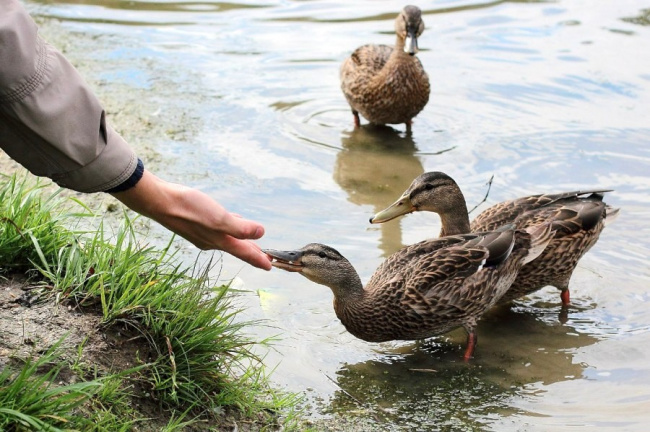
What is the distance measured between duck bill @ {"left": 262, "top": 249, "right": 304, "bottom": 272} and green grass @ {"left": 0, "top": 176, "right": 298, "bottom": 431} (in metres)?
0.75

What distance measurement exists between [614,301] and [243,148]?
3376 millimetres

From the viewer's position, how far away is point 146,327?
159 inches

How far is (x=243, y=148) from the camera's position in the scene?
7.94 m

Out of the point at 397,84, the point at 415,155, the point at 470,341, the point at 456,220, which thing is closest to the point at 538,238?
the point at 456,220

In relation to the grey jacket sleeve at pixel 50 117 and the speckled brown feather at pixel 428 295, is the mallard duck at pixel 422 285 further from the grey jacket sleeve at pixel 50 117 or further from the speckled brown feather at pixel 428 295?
the grey jacket sleeve at pixel 50 117

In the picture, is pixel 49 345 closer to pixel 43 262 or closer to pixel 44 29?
pixel 43 262

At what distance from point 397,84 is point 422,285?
342 centimetres

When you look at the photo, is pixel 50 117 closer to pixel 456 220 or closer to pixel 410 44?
pixel 456 220

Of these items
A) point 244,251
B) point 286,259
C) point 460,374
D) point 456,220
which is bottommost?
point 460,374

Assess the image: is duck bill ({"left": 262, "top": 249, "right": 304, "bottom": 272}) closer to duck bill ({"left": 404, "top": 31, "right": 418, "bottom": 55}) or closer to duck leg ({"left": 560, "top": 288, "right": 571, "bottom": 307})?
duck leg ({"left": 560, "top": 288, "right": 571, "bottom": 307})

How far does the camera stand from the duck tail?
5.67 m

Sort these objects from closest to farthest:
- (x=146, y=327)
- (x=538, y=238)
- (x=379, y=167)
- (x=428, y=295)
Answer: (x=146, y=327)
(x=428, y=295)
(x=538, y=238)
(x=379, y=167)

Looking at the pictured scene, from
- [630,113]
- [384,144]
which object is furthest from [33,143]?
[630,113]

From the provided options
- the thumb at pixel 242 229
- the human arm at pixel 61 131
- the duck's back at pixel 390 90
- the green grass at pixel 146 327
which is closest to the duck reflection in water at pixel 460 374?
the green grass at pixel 146 327
